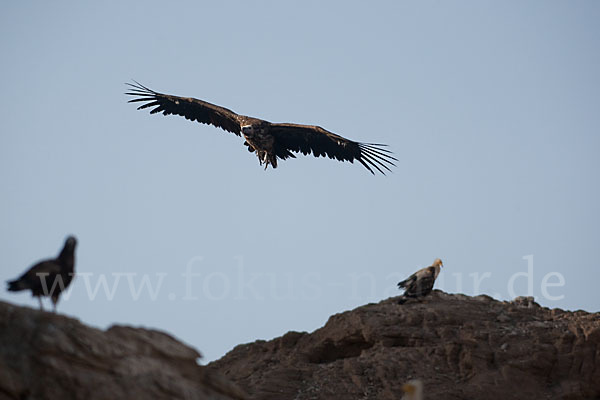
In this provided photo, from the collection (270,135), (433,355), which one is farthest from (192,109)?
(433,355)

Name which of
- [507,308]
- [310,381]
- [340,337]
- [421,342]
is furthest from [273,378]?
[507,308]

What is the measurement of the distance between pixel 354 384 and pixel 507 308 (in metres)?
3.72

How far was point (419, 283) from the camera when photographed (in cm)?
1539

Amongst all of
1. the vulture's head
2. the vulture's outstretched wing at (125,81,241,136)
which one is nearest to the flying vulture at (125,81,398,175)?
the vulture's outstretched wing at (125,81,241,136)

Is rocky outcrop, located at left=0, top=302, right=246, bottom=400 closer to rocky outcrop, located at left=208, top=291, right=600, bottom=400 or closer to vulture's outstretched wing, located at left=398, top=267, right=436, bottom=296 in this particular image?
rocky outcrop, located at left=208, top=291, right=600, bottom=400

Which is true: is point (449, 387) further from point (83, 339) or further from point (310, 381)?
point (83, 339)

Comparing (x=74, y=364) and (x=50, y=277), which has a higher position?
(x=50, y=277)

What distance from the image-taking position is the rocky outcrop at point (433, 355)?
43.1ft

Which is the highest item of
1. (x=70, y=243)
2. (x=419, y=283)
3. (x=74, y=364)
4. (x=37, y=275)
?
(x=419, y=283)

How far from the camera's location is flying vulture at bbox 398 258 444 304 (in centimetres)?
1534

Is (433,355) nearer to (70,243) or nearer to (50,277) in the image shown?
(70,243)

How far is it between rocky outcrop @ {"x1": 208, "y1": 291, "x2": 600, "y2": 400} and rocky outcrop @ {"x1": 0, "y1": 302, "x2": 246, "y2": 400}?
4348 millimetres

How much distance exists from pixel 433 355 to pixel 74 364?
682 centimetres

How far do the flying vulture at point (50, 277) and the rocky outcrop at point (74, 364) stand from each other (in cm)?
88
